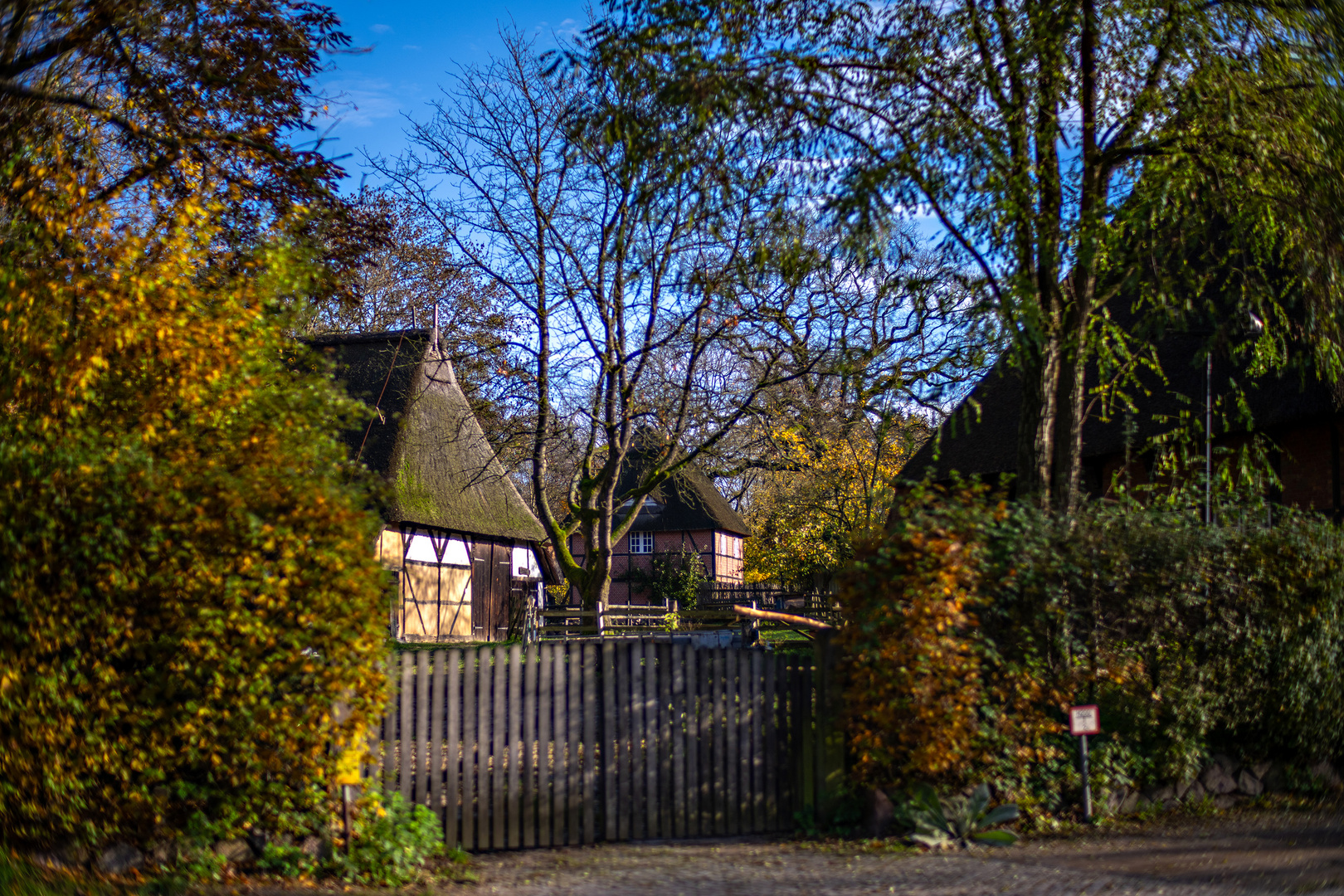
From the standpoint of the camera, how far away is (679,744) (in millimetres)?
7379

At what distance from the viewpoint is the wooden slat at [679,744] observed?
733 cm

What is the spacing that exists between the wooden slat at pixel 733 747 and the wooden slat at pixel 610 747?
83cm

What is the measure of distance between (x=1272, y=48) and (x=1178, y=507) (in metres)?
4.55

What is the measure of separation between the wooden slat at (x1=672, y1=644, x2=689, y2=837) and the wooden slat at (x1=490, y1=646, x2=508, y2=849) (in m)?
1.23

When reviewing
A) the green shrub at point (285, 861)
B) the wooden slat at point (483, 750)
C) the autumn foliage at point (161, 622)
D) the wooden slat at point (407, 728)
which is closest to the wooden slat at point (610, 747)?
the wooden slat at point (483, 750)

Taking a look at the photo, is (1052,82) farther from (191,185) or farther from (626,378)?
(626,378)

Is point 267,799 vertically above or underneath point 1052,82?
underneath

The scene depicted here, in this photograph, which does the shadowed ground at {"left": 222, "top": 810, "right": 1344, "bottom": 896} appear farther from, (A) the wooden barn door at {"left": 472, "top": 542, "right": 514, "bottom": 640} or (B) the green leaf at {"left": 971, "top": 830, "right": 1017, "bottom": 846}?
(A) the wooden barn door at {"left": 472, "top": 542, "right": 514, "bottom": 640}

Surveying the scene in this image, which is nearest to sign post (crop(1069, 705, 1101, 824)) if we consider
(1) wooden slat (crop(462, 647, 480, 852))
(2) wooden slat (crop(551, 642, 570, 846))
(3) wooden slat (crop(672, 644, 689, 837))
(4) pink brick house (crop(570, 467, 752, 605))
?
(3) wooden slat (crop(672, 644, 689, 837))

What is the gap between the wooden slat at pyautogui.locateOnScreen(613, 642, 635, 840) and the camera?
285 inches

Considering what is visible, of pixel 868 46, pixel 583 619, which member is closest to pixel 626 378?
pixel 583 619

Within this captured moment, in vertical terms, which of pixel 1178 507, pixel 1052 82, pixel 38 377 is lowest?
pixel 1178 507

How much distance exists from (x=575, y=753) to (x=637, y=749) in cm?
46

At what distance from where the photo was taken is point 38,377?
6395mm
